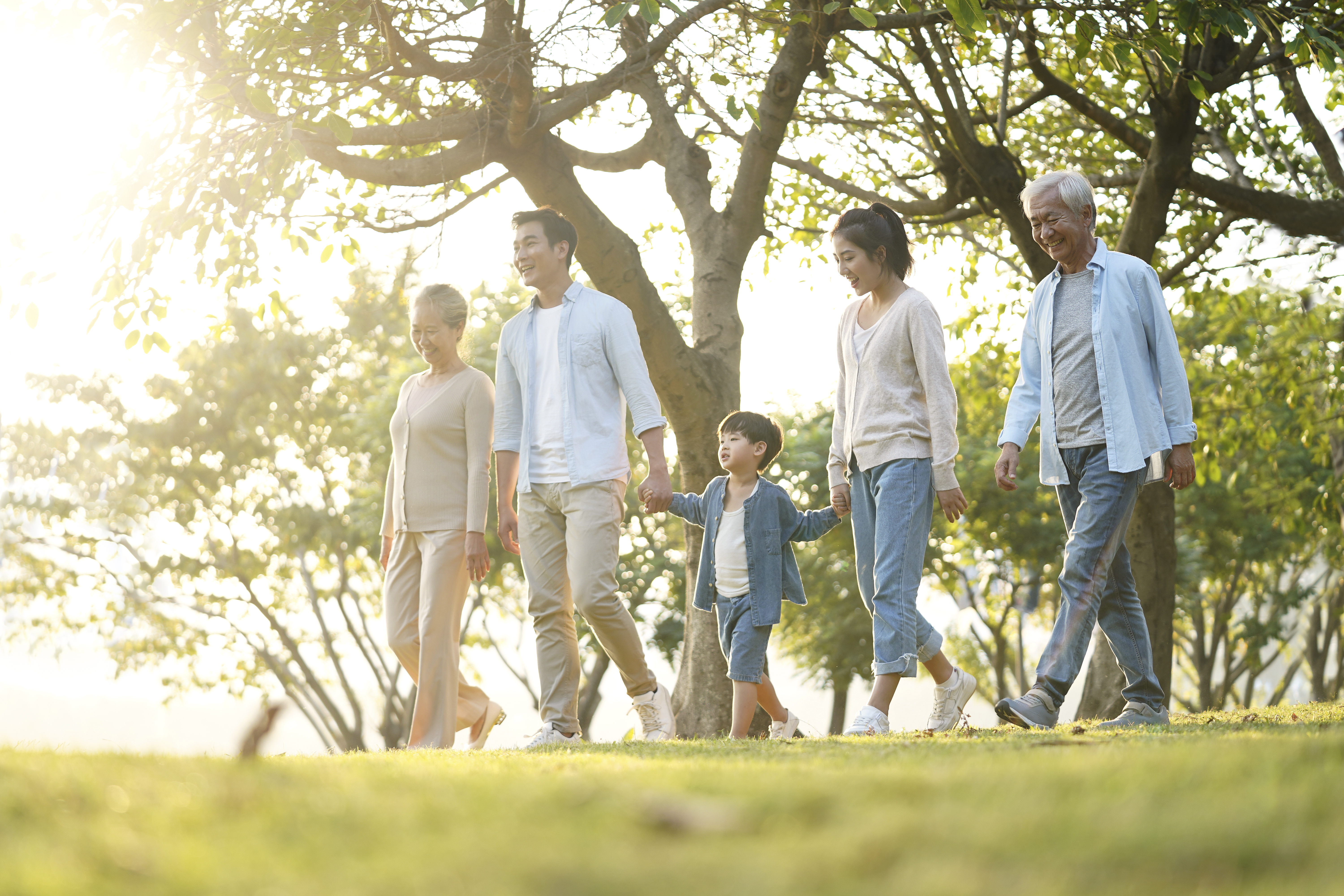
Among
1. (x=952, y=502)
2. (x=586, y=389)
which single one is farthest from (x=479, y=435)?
(x=952, y=502)

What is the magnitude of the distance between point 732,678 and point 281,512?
63.8 ft

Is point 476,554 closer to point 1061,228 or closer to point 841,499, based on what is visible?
point 841,499

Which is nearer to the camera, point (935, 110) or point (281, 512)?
point (935, 110)

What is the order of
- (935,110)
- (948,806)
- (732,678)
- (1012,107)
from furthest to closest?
1. (935,110)
2. (1012,107)
3. (732,678)
4. (948,806)

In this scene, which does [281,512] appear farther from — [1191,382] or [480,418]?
[480,418]

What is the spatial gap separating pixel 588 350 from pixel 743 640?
1757mm

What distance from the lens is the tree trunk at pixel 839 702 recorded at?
2320 cm

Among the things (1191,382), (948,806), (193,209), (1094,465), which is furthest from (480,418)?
(1191,382)

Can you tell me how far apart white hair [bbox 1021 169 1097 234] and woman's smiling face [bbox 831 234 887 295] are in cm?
74

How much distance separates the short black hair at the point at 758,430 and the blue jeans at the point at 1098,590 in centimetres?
167

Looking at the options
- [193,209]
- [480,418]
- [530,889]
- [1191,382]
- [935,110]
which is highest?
[935,110]

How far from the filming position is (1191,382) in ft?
57.2

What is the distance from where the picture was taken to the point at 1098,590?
528 cm

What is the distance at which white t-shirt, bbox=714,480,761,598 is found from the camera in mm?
6270
